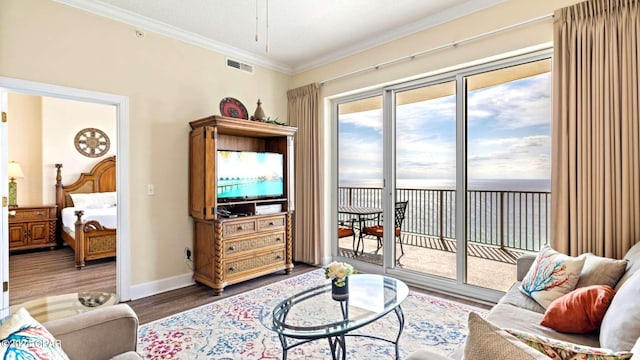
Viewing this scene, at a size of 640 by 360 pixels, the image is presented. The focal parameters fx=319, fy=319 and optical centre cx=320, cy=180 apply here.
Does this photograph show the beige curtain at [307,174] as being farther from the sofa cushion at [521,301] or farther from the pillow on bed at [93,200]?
the pillow on bed at [93,200]

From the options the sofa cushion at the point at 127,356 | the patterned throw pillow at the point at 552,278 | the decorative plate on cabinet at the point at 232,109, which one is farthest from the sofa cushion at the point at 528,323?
the decorative plate on cabinet at the point at 232,109

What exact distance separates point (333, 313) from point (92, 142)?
21.2 feet

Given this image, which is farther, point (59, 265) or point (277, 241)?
point (59, 265)

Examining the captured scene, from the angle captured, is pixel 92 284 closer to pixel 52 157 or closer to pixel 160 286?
pixel 160 286

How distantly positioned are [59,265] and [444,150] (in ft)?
17.9

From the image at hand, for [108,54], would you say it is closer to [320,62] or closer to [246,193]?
[246,193]

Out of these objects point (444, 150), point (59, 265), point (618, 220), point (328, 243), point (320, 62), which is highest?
point (320, 62)

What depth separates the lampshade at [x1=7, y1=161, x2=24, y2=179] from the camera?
517 cm

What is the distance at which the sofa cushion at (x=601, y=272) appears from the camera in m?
1.77

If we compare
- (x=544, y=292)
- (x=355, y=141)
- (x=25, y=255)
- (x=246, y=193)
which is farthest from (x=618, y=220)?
(x=25, y=255)

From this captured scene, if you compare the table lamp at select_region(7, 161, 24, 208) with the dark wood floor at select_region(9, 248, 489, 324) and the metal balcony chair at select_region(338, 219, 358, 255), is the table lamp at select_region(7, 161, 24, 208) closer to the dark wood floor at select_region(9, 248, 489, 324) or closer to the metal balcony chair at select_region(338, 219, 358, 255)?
the dark wood floor at select_region(9, 248, 489, 324)

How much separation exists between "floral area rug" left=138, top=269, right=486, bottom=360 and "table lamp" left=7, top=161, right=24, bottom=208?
14.9 feet

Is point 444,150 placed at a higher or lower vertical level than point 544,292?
higher

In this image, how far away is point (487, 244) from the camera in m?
3.61
